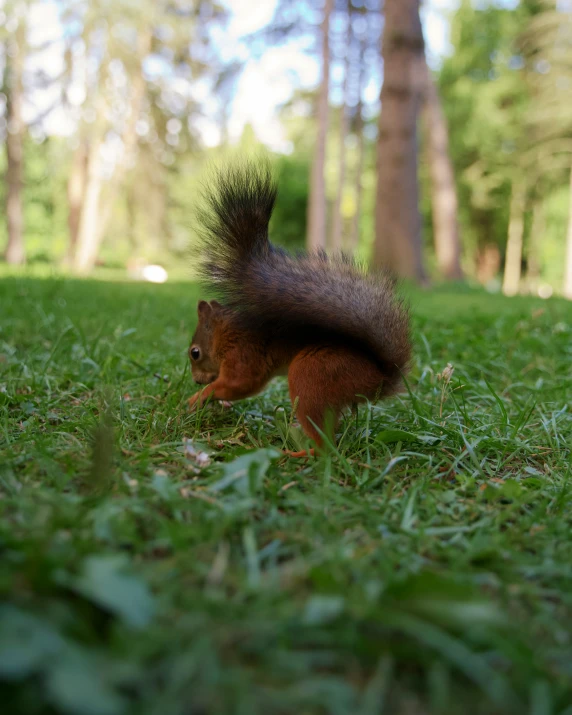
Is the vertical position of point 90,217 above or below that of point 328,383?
above

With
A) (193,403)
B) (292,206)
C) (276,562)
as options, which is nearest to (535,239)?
(292,206)

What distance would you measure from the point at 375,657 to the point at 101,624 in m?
0.45

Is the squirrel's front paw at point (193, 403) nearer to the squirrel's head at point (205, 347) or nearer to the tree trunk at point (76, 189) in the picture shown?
the squirrel's head at point (205, 347)

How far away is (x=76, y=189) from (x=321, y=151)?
8008 mm

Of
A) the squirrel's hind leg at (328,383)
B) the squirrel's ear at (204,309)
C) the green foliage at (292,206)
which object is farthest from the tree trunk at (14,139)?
the squirrel's hind leg at (328,383)

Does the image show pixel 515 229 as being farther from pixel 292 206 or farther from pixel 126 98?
pixel 126 98

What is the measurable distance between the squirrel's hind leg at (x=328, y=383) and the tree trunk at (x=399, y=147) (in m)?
7.86

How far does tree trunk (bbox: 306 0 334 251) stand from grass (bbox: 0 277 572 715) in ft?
38.0

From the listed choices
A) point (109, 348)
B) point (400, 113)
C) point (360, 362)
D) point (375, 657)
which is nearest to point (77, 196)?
point (400, 113)

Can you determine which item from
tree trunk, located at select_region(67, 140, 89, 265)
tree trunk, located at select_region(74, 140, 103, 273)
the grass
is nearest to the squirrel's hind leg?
the grass

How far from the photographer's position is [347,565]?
1.20m

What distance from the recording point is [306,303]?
2109 mm

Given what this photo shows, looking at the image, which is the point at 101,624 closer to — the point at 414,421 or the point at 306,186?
the point at 414,421

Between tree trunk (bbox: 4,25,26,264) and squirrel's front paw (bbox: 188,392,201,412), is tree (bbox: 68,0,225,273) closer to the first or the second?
tree trunk (bbox: 4,25,26,264)
